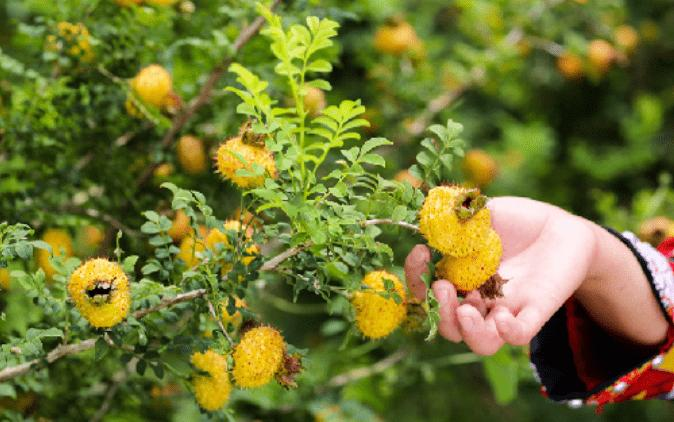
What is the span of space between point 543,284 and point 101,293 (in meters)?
0.66

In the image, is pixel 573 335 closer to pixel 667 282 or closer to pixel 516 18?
pixel 667 282

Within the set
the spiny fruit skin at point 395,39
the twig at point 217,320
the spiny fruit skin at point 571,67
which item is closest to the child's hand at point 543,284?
the twig at point 217,320

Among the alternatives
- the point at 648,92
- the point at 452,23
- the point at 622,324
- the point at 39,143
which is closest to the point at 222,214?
the point at 39,143

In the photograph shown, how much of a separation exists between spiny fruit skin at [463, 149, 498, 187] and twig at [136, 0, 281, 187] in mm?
1356

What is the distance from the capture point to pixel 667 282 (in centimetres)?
152

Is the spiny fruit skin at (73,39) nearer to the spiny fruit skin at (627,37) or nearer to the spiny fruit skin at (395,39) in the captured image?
the spiny fruit skin at (395,39)

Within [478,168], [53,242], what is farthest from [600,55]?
[53,242]

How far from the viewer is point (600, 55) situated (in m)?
2.83

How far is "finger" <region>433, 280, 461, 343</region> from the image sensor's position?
3.70 ft

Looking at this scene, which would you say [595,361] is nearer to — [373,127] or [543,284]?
[543,284]

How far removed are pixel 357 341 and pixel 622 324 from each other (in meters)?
1.07

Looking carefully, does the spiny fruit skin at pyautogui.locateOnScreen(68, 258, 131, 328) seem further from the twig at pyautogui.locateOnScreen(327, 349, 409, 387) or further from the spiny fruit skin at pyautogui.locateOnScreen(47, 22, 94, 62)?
the twig at pyautogui.locateOnScreen(327, 349, 409, 387)

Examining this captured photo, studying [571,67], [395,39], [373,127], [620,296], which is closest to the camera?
[620,296]

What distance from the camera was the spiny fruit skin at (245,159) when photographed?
3.70 ft
